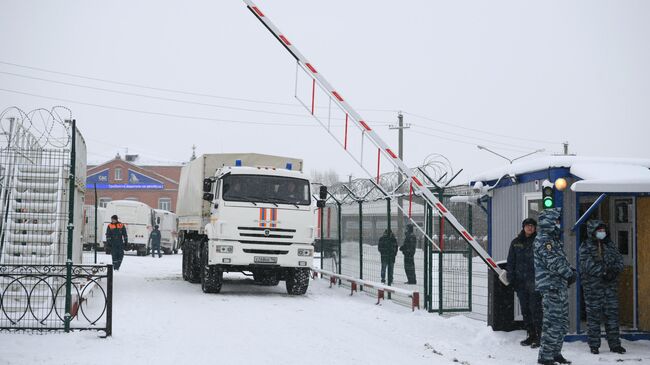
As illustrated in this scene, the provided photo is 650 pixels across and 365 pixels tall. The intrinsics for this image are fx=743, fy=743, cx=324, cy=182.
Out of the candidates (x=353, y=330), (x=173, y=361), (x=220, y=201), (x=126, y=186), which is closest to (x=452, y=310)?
(x=353, y=330)

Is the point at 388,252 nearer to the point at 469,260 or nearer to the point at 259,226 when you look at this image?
the point at 259,226

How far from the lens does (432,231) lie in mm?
14062

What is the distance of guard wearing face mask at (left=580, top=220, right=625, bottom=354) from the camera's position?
966 centimetres

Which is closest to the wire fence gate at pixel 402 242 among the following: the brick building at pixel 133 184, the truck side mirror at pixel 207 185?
the truck side mirror at pixel 207 185

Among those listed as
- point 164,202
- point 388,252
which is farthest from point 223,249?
point 164,202

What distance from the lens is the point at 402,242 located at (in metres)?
16.0

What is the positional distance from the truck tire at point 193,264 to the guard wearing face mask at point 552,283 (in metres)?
11.6

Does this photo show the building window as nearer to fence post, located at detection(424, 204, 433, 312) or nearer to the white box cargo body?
the white box cargo body

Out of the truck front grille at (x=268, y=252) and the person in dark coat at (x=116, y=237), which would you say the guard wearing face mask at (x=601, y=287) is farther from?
the person in dark coat at (x=116, y=237)

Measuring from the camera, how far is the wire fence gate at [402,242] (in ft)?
45.4

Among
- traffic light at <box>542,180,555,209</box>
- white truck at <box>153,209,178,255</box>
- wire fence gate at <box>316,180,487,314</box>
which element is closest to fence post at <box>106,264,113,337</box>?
wire fence gate at <box>316,180,487,314</box>

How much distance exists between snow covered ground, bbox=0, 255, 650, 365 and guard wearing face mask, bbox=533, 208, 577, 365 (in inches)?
19.7

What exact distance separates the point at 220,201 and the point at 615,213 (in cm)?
838

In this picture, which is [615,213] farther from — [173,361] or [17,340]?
[17,340]
